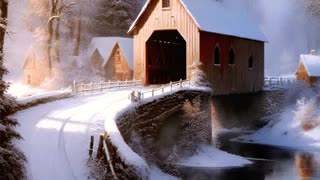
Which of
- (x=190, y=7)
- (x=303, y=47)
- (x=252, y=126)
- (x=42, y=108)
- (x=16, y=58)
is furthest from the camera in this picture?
(x=303, y=47)

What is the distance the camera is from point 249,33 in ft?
143

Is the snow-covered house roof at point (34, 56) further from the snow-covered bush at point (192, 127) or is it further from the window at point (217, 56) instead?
the snow-covered bush at point (192, 127)

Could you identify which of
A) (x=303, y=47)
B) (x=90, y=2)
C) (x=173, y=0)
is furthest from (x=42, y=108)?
(x=303, y=47)

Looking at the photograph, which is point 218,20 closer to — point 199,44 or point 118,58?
point 199,44

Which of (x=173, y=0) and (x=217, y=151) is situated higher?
(x=173, y=0)

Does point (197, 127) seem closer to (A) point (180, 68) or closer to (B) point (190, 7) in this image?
(B) point (190, 7)

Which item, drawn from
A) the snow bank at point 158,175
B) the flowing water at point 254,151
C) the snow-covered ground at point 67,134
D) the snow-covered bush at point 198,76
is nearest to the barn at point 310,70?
the flowing water at point 254,151

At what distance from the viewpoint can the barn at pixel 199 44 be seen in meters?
35.9

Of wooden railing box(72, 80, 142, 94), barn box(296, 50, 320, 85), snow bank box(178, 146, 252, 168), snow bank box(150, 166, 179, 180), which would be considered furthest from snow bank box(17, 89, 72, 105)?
barn box(296, 50, 320, 85)

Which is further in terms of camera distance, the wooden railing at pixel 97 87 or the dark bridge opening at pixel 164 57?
the dark bridge opening at pixel 164 57

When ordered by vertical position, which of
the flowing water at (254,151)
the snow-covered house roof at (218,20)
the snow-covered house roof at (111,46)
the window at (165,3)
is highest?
the window at (165,3)

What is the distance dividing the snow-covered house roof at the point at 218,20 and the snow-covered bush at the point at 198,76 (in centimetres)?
269

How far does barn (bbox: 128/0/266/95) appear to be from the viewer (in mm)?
35906

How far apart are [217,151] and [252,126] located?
1800cm
